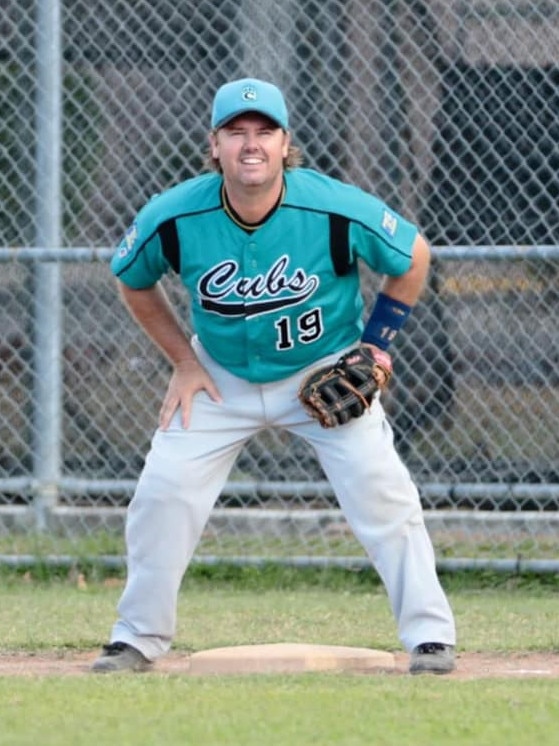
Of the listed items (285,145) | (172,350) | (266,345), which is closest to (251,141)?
(285,145)

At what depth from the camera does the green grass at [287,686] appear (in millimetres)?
4199

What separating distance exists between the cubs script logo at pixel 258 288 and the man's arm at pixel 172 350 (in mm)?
245

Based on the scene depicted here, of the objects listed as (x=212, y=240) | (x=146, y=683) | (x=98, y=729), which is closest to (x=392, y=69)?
(x=212, y=240)

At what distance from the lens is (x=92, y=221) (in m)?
8.33

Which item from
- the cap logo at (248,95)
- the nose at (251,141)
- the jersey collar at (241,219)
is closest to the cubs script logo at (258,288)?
the jersey collar at (241,219)

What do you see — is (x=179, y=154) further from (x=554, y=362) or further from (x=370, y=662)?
(x=370, y=662)

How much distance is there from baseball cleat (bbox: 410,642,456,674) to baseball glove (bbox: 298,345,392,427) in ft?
2.31

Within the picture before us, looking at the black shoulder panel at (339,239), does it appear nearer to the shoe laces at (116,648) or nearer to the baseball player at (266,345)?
the baseball player at (266,345)

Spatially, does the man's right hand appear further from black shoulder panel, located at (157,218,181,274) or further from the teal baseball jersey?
black shoulder panel, located at (157,218,181,274)

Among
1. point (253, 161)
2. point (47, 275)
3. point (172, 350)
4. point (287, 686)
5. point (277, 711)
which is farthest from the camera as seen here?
point (47, 275)

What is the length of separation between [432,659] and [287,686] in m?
0.63

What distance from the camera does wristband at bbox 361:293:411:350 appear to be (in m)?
5.50

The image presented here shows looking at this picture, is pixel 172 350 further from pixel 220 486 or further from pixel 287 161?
pixel 287 161

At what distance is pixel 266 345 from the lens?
5.42 meters
